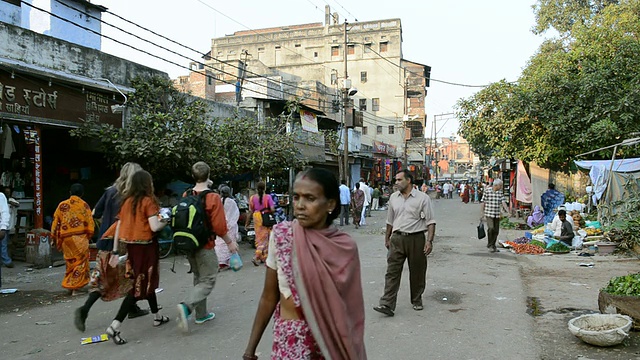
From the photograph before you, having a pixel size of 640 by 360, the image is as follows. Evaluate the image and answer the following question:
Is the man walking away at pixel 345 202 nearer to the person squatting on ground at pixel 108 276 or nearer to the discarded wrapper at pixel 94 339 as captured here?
the person squatting on ground at pixel 108 276

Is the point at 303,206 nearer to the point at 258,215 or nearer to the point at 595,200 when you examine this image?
the point at 258,215

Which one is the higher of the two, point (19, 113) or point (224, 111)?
point (224, 111)

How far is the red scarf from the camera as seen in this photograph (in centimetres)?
224

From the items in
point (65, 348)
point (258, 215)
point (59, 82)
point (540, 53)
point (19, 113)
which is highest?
point (540, 53)

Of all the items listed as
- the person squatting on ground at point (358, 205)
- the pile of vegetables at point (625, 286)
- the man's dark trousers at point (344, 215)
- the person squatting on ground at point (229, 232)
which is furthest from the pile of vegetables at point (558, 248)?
the man's dark trousers at point (344, 215)

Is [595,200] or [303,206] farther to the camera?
[595,200]

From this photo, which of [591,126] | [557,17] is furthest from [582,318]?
[557,17]

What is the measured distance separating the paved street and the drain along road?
0.01 meters

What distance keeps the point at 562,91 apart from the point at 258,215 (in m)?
12.2

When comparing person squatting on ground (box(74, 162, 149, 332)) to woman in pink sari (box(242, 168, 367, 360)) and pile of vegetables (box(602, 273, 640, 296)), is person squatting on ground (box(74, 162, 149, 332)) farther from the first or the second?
pile of vegetables (box(602, 273, 640, 296))

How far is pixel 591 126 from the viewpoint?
15617mm

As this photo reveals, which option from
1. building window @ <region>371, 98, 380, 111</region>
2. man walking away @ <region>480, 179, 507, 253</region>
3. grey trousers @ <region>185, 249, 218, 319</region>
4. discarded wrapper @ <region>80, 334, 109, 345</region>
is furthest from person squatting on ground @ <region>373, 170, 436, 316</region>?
building window @ <region>371, 98, 380, 111</region>

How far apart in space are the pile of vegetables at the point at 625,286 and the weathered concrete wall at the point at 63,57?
426 inches

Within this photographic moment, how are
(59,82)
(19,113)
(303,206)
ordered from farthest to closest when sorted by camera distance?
(59,82)
(19,113)
(303,206)
